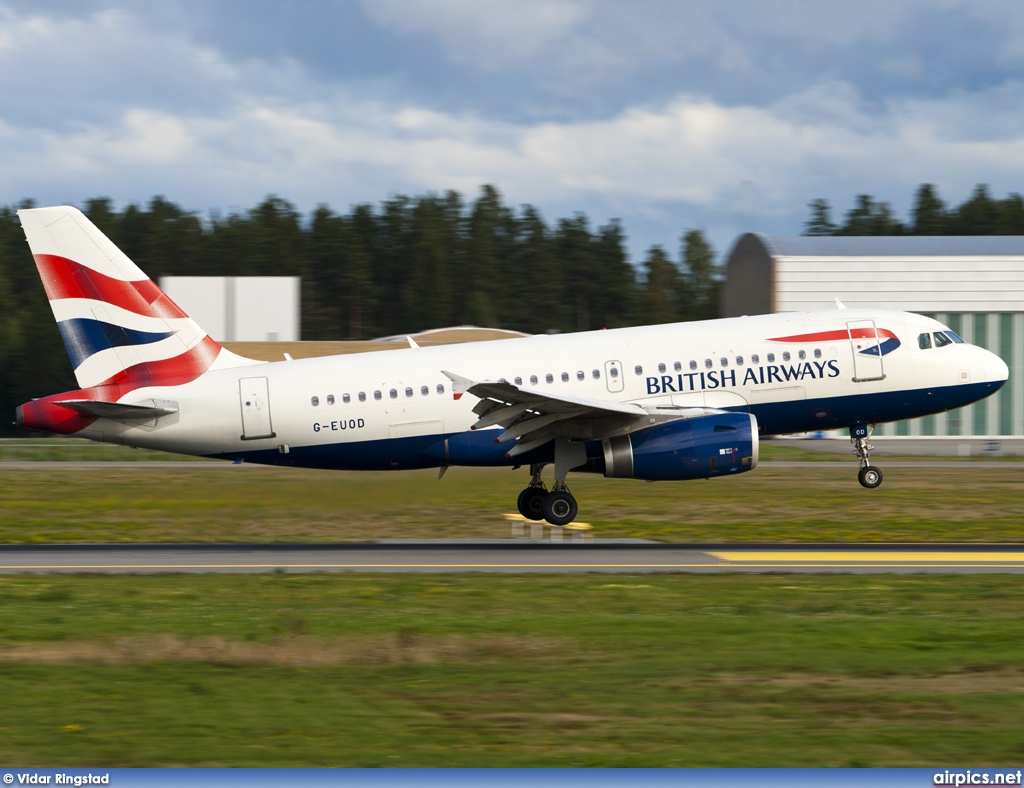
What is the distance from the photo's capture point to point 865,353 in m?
27.4

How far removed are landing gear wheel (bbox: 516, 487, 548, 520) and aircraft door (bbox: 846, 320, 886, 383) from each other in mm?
7926

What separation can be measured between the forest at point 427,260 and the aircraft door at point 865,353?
9602 centimetres

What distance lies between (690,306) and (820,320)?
123810 millimetres

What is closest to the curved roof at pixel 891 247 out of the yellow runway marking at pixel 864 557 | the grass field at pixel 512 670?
the yellow runway marking at pixel 864 557

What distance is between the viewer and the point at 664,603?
18.2m

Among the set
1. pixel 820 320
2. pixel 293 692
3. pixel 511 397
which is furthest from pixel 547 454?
pixel 293 692

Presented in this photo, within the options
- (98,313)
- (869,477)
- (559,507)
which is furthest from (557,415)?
(98,313)

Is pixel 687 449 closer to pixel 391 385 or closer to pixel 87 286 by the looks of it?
pixel 391 385

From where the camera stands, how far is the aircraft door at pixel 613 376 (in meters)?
26.8

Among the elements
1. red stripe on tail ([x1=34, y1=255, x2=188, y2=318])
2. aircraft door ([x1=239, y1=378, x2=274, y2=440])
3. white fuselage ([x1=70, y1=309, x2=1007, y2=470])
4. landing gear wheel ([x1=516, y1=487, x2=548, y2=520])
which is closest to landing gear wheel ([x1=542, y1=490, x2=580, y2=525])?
landing gear wheel ([x1=516, y1=487, x2=548, y2=520])

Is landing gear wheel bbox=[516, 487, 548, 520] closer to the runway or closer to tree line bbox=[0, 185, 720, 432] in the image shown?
the runway

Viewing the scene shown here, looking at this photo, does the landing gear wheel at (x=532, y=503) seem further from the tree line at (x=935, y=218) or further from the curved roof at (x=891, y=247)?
the tree line at (x=935, y=218)

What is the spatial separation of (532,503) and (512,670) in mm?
13538

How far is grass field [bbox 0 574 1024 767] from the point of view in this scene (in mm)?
11008
